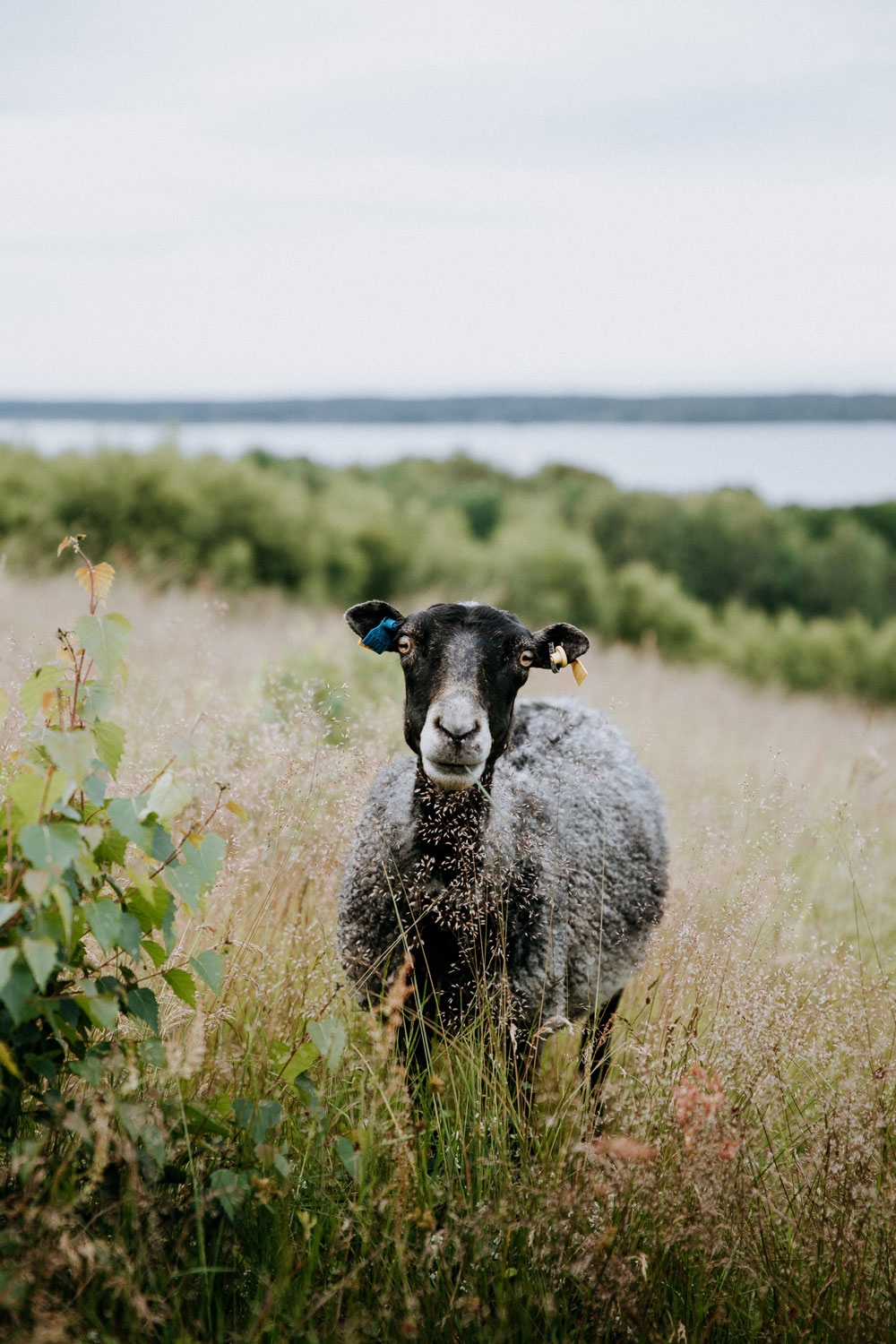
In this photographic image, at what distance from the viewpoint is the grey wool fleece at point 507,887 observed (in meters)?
3.45

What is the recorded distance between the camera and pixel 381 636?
387 cm

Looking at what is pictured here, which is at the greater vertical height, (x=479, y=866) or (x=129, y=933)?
(x=129, y=933)

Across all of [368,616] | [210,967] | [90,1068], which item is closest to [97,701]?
[210,967]

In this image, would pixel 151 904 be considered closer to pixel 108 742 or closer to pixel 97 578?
pixel 108 742

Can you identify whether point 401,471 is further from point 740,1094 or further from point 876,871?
point 740,1094

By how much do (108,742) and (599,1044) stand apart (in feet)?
6.89

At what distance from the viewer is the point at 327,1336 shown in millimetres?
2254

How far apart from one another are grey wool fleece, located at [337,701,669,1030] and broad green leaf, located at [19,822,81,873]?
1.43 meters

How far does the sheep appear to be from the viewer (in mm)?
3291

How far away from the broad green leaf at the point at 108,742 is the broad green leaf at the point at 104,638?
119 millimetres

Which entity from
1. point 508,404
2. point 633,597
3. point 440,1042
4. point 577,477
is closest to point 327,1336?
point 440,1042

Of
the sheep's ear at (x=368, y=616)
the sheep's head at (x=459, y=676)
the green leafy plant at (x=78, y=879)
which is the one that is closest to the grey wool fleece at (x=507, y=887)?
the sheep's head at (x=459, y=676)

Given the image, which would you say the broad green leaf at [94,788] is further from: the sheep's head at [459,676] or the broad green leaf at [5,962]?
the sheep's head at [459,676]

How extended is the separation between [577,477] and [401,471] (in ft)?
31.1
